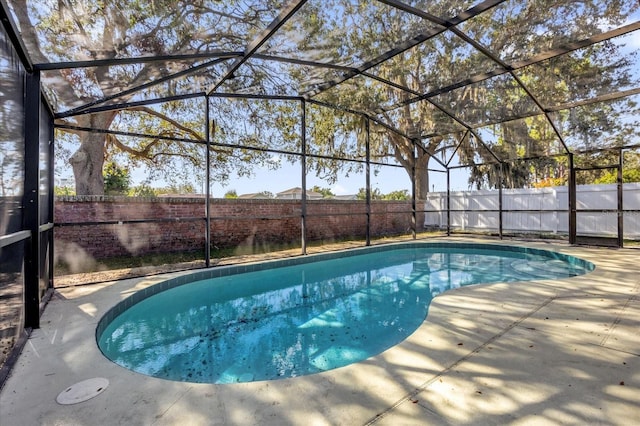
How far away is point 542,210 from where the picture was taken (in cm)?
898

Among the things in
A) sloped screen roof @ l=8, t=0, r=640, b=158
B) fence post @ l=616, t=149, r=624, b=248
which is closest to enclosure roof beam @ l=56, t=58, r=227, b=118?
sloped screen roof @ l=8, t=0, r=640, b=158

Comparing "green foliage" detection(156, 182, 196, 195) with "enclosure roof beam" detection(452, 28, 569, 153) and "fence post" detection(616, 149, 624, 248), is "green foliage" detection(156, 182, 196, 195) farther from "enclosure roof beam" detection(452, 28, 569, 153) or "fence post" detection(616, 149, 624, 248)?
"fence post" detection(616, 149, 624, 248)

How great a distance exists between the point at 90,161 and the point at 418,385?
29.3ft

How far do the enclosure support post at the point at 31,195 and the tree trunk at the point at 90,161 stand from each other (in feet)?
19.2

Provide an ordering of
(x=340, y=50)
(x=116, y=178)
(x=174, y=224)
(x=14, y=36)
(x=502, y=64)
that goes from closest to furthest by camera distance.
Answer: (x=14, y=36) → (x=340, y=50) → (x=502, y=64) → (x=174, y=224) → (x=116, y=178)

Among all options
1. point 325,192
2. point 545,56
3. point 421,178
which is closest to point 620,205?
point 545,56

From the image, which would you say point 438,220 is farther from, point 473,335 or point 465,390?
point 465,390

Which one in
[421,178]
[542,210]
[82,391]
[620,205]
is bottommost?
[82,391]

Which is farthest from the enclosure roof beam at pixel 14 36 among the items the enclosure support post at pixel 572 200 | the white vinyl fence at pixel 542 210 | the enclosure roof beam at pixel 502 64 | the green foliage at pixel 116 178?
the enclosure support post at pixel 572 200

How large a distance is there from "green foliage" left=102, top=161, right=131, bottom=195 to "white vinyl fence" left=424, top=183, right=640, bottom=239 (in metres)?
10.1

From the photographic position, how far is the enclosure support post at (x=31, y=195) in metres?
2.63

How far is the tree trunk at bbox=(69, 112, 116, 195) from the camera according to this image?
775 cm

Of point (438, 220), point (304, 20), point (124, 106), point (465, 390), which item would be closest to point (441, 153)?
point (438, 220)

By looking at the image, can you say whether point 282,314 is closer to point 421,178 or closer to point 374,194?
point 421,178
